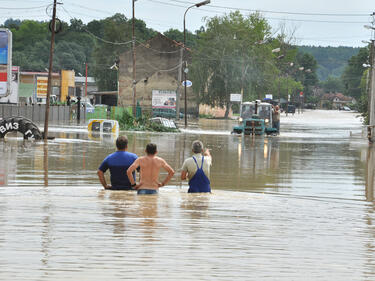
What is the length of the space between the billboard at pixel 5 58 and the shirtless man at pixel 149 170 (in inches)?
521

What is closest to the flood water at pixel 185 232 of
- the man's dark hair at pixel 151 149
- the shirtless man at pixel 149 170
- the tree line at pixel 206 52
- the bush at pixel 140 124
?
the shirtless man at pixel 149 170

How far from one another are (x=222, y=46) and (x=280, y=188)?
75.9 metres

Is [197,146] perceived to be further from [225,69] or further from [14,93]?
[225,69]

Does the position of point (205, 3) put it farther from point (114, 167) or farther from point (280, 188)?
point (114, 167)

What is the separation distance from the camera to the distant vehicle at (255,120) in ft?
156

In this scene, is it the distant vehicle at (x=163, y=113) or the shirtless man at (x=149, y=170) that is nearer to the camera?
the shirtless man at (x=149, y=170)

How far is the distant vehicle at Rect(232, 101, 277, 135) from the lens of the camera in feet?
156

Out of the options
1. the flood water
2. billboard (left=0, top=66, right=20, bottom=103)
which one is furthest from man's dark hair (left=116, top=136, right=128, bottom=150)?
billboard (left=0, top=66, right=20, bottom=103)

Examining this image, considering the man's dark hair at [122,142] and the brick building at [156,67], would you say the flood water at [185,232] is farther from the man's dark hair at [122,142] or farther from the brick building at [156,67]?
the brick building at [156,67]

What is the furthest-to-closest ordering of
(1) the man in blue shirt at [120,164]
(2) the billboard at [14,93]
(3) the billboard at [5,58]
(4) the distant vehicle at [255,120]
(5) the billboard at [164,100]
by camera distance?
(5) the billboard at [164,100], (2) the billboard at [14,93], (4) the distant vehicle at [255,120], (3) the billboard at [5,58], (1) the man in blue shirt at [120,164]

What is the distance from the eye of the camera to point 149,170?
11953 mm

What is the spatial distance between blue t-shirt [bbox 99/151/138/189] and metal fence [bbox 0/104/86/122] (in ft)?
141

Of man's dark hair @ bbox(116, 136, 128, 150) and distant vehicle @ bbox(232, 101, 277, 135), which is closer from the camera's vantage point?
man's dark hair @ bbox(116, 136, 128, 150)

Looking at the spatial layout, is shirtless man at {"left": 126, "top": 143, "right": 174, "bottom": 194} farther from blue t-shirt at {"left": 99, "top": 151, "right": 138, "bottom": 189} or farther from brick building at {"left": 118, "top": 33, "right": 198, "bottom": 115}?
brick building at {"left": 118, "top": 33, "right": 198, "bottom": 115}
